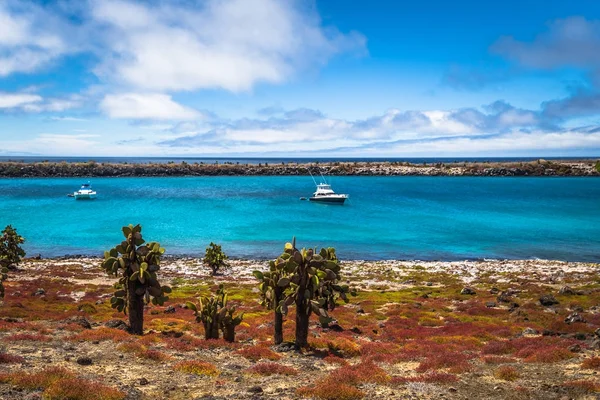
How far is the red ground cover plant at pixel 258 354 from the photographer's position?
764 inches

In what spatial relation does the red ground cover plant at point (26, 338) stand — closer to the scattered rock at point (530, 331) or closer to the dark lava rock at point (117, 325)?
the dark lava rock at point (117, 325)

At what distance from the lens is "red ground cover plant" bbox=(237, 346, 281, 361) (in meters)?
19.4

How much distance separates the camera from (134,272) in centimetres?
2219

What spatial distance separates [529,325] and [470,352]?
9980 millimetres

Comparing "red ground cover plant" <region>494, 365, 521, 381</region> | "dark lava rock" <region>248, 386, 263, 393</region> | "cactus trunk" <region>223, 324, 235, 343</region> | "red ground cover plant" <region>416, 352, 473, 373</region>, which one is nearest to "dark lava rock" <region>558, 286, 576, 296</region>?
"red ground cover plant" <region>416, 352, 473, 373</region>

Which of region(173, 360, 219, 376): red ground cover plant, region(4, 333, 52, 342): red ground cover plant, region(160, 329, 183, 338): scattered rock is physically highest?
region(173, 360, 219, 376): red ground cover plant

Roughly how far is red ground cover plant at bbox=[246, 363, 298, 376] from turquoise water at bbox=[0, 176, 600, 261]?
45917 mm

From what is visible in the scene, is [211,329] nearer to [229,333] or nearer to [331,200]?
[229,333]

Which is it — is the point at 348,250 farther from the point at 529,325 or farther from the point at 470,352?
the point at 470,352

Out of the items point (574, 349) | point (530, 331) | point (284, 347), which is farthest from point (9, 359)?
point (530, 331)

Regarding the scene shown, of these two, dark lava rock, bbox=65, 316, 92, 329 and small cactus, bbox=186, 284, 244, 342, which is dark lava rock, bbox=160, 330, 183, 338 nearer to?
small cactus, bbox=186, 284, 244, 342

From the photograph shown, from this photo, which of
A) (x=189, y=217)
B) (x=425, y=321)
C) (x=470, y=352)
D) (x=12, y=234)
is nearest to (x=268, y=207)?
(x=189, y=217)

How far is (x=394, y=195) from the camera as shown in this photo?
14375cm

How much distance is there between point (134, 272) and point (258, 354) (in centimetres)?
789
